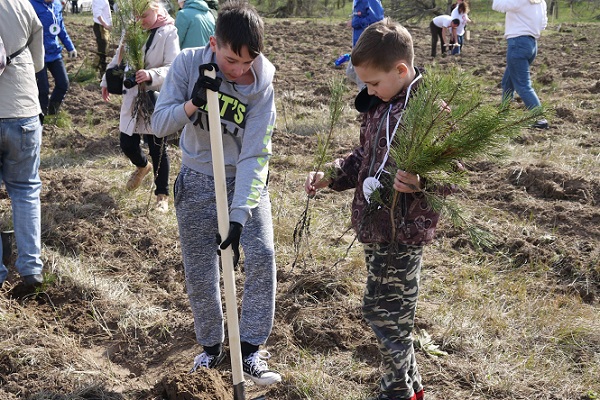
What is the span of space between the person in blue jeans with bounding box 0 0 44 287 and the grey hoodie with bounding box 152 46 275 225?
56.5 inches

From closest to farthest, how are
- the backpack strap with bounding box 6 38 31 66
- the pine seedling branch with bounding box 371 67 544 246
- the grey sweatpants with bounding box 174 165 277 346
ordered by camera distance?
the pine seedling branch with bounding box 371 67 544 246 < the grey sweatpants with bounding box 174 165 277 346 < the backpack strap with bounding box 6 38 31 66

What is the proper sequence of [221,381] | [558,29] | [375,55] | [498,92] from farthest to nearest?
[558,29], [498,92], [221,381], [375,55]

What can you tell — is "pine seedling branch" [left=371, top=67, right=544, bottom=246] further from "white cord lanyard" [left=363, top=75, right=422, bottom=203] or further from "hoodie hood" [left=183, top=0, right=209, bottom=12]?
"hoodie hood" [left=183, top=0, right=209, bottom=12]

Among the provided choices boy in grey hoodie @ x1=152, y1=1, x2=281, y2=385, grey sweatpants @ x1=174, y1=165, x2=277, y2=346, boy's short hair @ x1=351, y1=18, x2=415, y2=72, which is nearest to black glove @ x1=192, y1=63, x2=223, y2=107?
boy in grey hoodie @ x1=152, y1=1, x2=281, y2=385

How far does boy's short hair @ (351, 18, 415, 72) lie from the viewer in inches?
95.6

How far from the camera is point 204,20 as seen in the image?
18.5 ft

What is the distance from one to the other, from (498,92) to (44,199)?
699 centimetres

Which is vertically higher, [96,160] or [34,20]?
[34,20]

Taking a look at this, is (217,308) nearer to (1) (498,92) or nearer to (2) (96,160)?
(2) (96,160)

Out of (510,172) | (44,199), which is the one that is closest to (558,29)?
(510,172)

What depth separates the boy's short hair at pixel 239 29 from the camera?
2.54m

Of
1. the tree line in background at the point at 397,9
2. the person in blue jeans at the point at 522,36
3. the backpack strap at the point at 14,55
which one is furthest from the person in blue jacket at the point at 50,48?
the tree line in background at the point at 397,9

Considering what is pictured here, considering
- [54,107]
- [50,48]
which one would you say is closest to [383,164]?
[50,48]

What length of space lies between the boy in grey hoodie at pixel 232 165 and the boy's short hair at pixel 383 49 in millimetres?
423
